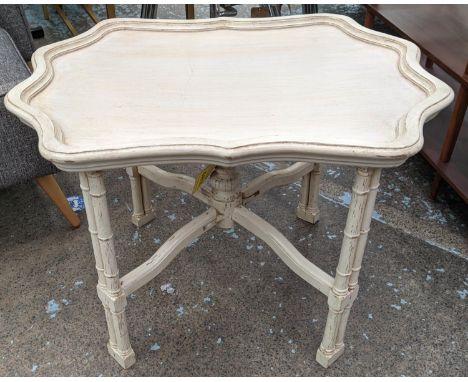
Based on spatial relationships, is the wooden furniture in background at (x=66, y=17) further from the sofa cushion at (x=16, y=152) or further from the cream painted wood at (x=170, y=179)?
the cream painted wood at (x=170, y=179)

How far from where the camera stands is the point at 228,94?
880mm

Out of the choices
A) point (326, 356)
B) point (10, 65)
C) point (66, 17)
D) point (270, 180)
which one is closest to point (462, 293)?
point (326, 356)

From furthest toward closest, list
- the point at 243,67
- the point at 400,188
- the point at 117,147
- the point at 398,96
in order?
the point at 400,188
the point at 243,67
the point at 398,96
the point at 117,147

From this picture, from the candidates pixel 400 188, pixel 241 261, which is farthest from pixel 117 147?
pixel 400 188

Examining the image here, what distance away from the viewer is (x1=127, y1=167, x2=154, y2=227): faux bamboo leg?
1.23 meters

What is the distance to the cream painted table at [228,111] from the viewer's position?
719mm

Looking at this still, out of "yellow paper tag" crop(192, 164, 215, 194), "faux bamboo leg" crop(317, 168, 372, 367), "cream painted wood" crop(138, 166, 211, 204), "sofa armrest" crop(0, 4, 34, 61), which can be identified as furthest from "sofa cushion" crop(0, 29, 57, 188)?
"faux bamboo leg" crop(317, 168, 372, 367)

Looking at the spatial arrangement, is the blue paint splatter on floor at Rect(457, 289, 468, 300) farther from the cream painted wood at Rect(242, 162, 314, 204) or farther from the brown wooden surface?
the cream painted wood at Rect(242, 162, 314, 204)

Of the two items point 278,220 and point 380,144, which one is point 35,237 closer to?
point 278,220

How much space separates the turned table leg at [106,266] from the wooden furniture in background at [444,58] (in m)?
0.90

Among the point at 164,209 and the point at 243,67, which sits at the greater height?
the point at 243,67

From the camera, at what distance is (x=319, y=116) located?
0.80m

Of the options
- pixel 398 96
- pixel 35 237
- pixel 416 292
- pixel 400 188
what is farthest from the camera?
pixel 400 188

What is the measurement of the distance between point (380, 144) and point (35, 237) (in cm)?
96
